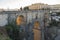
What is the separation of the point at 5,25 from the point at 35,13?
4.96 m

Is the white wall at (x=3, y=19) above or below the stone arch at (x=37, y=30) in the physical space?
above

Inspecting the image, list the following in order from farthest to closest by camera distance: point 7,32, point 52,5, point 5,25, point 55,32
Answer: point 52,5 → point 55,32 → point 5,25 → point 7,32

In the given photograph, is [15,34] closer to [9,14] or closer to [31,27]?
[9,14]

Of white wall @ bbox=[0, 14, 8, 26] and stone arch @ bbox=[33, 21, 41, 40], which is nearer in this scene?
white wall @ bbox=[0, 14, 8, 26]

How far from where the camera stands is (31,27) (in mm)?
22328

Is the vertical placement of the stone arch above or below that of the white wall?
below

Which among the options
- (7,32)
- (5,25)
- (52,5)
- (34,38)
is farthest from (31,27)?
(52,5)

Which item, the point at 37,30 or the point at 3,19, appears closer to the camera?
the point at 3,19

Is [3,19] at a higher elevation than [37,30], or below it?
higher

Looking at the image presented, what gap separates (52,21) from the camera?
24109 mm

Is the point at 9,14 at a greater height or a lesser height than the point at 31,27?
greater

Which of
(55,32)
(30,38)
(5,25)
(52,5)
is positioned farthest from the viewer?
(52,5)

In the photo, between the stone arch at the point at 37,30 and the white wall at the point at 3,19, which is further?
the stone arch at the point at 37,30

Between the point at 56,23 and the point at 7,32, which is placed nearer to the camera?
the point at 7,32
